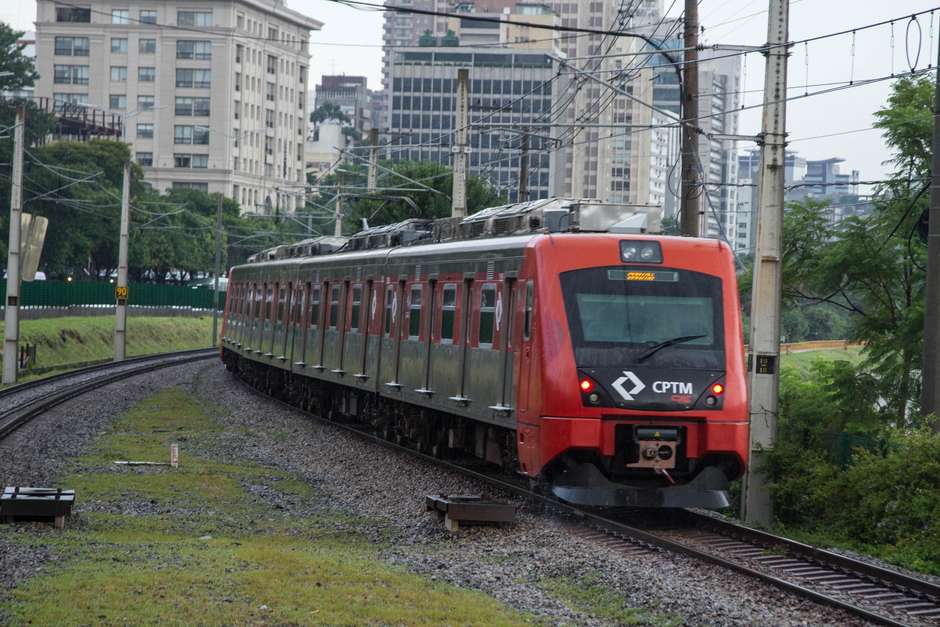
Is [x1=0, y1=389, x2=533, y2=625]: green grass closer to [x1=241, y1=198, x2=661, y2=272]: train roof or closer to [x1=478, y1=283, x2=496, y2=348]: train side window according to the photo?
[x1=478, y1=283, x2=496, y2=348]: train side window

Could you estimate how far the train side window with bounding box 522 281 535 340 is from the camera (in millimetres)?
16616

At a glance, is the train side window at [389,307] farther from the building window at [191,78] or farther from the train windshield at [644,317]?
the building window at [191,78]

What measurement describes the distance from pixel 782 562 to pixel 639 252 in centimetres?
405

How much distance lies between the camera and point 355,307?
27328mm

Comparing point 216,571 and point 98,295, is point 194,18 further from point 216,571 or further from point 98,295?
point 216,571

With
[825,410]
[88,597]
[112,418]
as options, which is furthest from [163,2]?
[88,597]

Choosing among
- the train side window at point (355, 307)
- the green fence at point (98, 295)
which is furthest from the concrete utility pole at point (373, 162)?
the green fence at point (98, 295)

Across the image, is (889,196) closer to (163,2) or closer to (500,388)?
(500,388)

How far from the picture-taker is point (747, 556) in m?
14.3

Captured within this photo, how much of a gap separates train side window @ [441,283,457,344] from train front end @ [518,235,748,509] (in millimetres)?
4010

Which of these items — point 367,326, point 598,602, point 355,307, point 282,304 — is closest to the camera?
point 598,602

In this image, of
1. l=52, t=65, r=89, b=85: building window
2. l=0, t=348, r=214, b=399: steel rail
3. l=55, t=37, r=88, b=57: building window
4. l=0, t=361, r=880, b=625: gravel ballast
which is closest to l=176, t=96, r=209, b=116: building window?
l=52, t=65, r=89, b=85: building window

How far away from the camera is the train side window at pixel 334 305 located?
2902cm

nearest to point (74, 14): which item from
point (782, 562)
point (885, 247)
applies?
point (885, 247)
